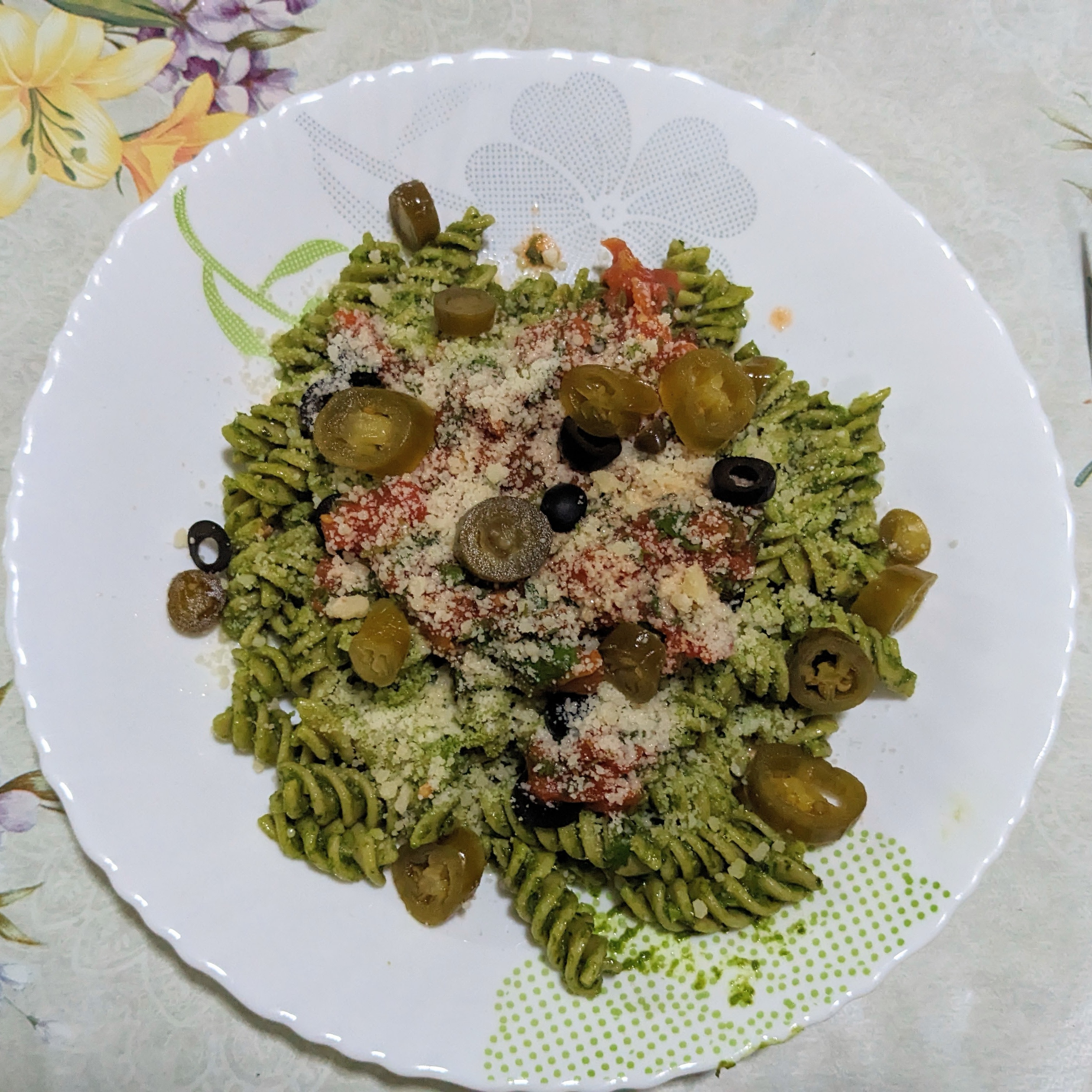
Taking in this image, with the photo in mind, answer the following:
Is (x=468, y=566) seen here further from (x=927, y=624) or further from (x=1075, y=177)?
(x=1075, y=177)

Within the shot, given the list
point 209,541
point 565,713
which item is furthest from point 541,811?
point 209,541

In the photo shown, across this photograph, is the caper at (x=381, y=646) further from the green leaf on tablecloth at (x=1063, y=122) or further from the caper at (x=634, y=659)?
the green leaf on tablecloth at (x=1063, y=122)

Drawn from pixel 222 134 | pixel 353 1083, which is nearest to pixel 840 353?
pixel 222 134

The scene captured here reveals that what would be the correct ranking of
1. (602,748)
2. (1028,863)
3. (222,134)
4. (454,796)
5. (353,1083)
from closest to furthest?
(602,748)
(454,796)
(353,1083)
(1028,863)
(222,134)

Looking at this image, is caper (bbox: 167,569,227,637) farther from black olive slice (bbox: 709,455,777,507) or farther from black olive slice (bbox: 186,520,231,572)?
black olive slice (bbox: 709,455,777,507)

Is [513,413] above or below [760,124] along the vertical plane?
below
